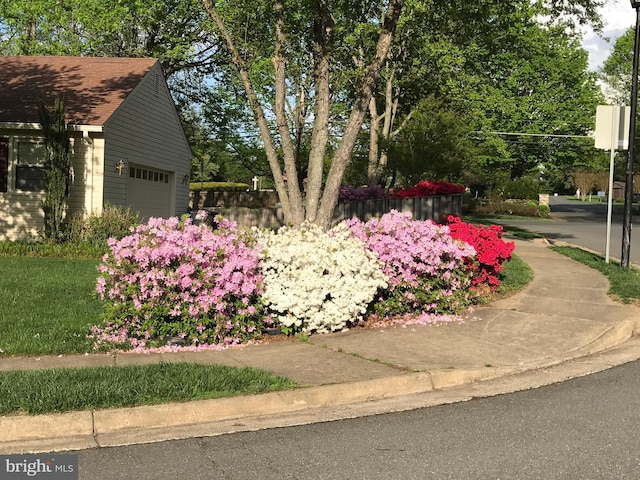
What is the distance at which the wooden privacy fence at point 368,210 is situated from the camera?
58.2 ft

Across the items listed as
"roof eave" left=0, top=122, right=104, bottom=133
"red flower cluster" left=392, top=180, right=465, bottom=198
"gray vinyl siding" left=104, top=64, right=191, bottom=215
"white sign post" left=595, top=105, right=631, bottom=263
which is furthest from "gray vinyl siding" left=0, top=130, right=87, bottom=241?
"white sign post" left=595, top=105, right=631, bottom=263

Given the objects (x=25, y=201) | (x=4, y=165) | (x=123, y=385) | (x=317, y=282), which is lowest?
(x=123, y=385)

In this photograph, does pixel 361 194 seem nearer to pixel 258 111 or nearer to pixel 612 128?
pixel 612 128

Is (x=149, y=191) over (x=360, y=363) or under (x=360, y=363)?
over

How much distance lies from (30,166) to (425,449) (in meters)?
16.6

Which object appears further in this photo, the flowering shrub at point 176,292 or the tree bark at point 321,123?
the tree bark at point 321,123

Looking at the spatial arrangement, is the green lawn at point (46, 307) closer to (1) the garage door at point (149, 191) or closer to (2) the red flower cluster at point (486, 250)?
(2) the red flower cluster at point (486, 250)

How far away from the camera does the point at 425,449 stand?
166 inches

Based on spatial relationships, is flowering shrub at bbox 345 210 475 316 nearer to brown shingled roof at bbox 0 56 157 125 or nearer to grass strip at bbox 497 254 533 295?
grass strip at bbox 497 254 533 295

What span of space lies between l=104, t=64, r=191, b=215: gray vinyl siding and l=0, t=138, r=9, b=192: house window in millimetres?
2753

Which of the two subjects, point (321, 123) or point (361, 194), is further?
point (361, 194)

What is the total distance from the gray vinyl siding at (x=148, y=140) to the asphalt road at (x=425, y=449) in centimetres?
1486

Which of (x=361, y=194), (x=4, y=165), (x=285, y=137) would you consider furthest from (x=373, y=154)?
(x=285, y=137)

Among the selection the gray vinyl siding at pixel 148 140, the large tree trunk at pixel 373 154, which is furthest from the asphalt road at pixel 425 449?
the large tree trunk at pixel 373 154
